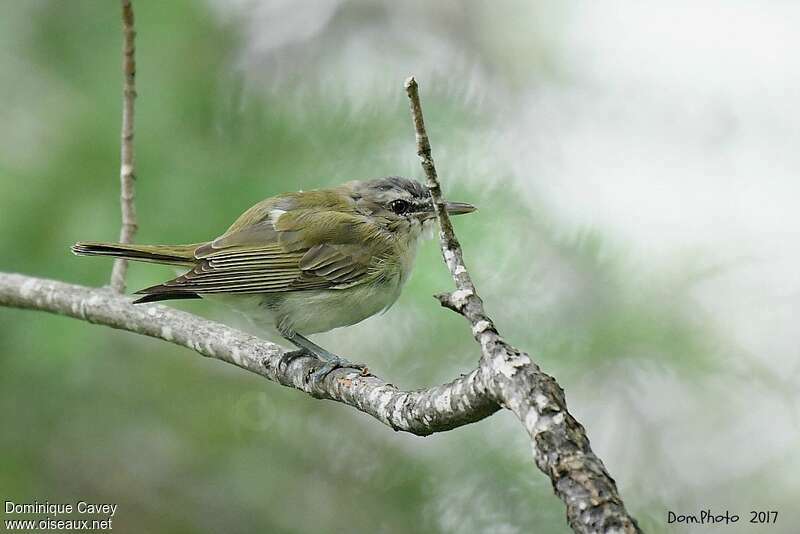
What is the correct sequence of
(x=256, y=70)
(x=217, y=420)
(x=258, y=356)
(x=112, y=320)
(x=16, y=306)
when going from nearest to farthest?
1. (x=258, y=356)
2. (x=112, y=320)
3. (x=16, y=306)
4. (x=217, y=420)
5. (x=256, y=70)

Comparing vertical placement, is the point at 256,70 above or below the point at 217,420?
above

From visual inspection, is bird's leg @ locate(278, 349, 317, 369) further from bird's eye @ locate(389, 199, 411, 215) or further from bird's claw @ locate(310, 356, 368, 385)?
bird's eye @ locate(389, 199, 411, 215)

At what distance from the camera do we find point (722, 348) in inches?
133

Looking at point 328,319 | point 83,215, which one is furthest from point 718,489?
point 83,215

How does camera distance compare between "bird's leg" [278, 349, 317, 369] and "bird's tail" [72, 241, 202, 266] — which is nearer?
"bird's leg" [278, 349, 317, 369]

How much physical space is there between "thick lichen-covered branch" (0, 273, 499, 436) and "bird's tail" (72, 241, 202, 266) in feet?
0.63

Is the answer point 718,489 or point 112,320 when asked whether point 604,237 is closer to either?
point 718,489

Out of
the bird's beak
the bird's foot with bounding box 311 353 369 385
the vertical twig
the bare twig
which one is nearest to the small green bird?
the bird's beak

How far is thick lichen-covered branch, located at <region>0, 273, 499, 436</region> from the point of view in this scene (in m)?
2.23

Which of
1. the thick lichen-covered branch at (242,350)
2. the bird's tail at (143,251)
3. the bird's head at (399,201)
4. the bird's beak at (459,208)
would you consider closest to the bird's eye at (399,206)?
the bird's head at (399,201)

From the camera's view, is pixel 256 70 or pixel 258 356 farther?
pixel 256 70

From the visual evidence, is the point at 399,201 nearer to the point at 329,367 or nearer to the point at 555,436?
the point at 329,367

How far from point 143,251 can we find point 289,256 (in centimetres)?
69

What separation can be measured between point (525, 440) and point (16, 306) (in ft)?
7.00
